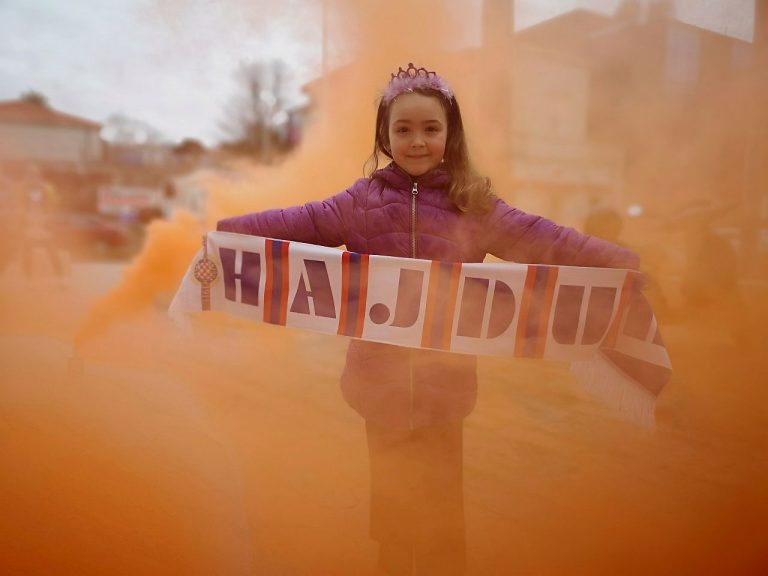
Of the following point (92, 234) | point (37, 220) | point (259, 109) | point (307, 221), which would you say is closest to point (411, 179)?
point (307, 221)

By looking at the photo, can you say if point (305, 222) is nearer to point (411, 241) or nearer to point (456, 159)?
point (411, 241)

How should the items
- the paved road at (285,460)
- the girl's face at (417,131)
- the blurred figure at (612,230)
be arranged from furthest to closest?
the paved road at (285,460) < the blurred figure at (612,230) < the girl's face at (417,131)

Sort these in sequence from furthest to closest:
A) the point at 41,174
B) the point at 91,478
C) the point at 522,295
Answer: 1. the point at 91,478
2. the point at 41,174
3. the point at 522,295

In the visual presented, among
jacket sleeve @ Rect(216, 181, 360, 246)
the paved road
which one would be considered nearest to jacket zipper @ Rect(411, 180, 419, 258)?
jacket sleeve @ Rect(216, 181, 360, 246)

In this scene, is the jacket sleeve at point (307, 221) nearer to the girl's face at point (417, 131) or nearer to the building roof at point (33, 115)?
the girl's face at point (417, 131)

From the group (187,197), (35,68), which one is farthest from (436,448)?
(35,68)

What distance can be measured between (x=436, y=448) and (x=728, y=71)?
1173 mm

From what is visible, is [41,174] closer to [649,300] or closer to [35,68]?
[35,68]

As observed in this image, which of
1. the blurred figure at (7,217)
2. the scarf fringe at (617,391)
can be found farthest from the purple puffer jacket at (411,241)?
the blurred figure at (7,217)

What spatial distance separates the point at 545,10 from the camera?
1.34 metres

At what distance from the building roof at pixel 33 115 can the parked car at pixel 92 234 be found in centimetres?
23

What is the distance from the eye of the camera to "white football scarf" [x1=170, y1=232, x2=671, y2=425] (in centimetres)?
128

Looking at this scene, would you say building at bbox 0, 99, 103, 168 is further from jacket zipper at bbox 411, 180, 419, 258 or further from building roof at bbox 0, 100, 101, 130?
jacket zipper at bbox 411, 180, 419, 258

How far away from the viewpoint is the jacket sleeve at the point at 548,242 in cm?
125
